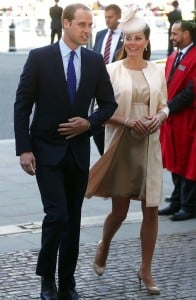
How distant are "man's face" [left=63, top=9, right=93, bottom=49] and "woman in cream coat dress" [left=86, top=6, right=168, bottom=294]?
21.7 inches

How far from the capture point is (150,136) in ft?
18.4

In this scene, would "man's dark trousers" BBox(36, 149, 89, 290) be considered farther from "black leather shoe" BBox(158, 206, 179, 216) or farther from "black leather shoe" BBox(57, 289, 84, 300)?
"black leather shoe" BBox(158, 206, 179, 216)

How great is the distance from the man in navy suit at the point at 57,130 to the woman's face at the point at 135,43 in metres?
0.43

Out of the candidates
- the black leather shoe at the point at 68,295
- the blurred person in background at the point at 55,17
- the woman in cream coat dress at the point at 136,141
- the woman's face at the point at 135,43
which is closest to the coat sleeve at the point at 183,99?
the woman in cream coat dress at the point at 136,141

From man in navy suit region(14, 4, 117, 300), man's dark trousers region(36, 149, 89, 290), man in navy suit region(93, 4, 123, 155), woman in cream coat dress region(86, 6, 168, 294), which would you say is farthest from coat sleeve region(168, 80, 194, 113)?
man's dark trousers region(36, 149, 89, 290)

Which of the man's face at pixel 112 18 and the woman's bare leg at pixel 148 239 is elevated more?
the man's face at pixel 112 18

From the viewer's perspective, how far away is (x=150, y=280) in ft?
18.3

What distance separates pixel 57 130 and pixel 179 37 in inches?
113

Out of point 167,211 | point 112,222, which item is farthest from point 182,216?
point 112,222

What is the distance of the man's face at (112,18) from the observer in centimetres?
926

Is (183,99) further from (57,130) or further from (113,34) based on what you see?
(57,130)

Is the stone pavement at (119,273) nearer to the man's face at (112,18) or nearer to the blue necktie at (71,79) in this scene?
the blue necktie at (71,79)

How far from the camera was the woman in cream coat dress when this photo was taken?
553 centimetres

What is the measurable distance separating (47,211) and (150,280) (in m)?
1.01
